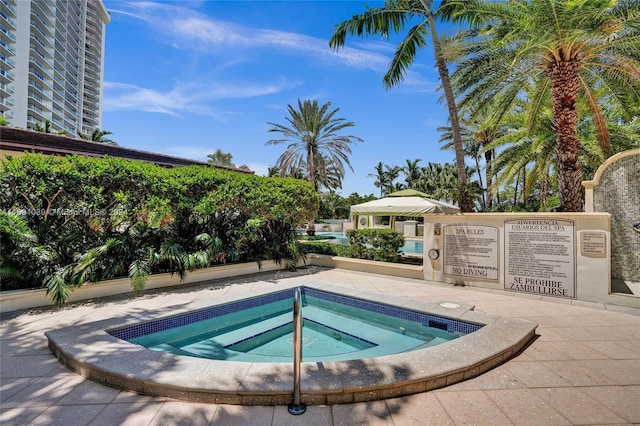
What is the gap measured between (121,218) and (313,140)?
16571mm

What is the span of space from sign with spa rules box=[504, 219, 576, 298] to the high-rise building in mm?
71161

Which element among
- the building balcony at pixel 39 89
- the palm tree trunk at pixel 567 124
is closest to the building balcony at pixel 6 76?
the building balcony at pixel 39 89

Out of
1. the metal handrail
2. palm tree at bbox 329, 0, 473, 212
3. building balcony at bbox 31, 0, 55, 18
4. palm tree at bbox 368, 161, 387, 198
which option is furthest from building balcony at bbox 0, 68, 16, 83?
the metal handrail

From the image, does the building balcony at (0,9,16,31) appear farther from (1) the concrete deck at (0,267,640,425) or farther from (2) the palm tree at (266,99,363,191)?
(1) the concrete deck at (0,267,640,425)

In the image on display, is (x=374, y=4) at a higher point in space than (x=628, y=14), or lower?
higher

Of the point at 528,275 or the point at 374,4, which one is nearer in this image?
the point at 528,275

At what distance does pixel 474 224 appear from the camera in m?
8.33

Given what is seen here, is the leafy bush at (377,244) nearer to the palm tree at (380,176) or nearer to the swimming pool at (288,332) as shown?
the swimming pool at (288,332)

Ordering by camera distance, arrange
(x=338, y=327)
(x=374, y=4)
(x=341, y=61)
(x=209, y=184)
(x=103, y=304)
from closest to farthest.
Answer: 1. (x=338, y=327)
2. (x=103, y=304)
3. (x=209, y=184)
4. (x=374, y=4)
5. (x=341, y=61)

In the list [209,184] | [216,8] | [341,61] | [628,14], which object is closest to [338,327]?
[209,184]

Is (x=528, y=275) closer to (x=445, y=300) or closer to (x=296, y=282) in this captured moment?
(x=445, y=300)

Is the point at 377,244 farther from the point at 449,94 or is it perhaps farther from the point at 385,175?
the point at 385,175

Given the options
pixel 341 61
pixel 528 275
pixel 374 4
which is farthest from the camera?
pixel 341 61

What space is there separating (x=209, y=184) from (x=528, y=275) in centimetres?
883
